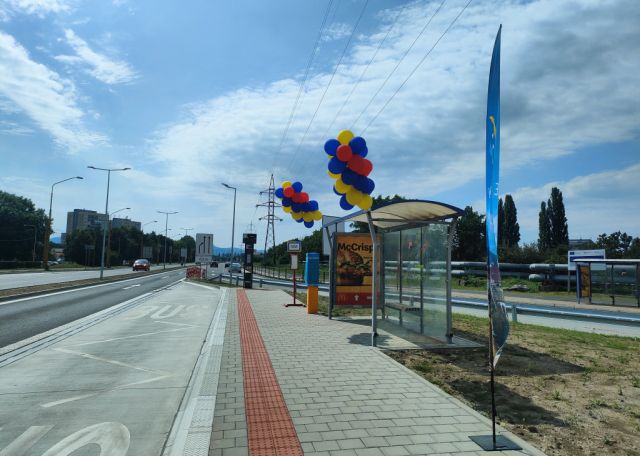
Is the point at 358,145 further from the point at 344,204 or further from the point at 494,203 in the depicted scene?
the point at 494,203

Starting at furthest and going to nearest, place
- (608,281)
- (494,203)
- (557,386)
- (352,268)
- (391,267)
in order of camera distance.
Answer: (608,281) → (352,268) → (391,267) → (557,386) → (494,203)

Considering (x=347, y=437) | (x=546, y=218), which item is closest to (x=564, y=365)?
(x=347, y=437)

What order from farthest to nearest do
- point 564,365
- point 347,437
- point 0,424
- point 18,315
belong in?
point 18,315 < point 564,365 < point 0,424 < point 347,437

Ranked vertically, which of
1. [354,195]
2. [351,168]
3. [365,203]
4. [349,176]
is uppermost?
[351,168]

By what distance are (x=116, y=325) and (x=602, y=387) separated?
35.5 feet

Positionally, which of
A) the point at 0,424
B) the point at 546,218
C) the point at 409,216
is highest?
the point at 546,218

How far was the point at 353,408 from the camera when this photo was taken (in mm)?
4891

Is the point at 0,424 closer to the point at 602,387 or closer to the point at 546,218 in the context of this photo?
the point at 602,387

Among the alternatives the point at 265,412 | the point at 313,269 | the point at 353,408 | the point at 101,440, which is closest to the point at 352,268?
the point at 313,269

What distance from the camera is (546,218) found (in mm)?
67812

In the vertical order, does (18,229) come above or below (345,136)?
above

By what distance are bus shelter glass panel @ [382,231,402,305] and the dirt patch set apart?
2.39 metres

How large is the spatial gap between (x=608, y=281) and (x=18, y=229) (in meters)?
84.1

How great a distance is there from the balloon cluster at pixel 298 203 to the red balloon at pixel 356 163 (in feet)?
19.1
